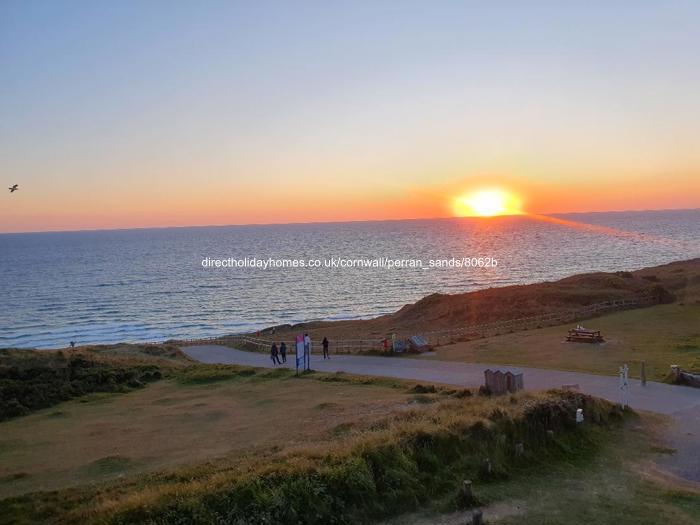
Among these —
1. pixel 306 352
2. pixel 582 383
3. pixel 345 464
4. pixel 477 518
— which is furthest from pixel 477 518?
pixel 306 352

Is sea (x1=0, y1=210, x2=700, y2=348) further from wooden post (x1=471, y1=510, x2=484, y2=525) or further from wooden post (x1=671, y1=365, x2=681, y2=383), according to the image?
wooden post (x1=471, y1=510, x2=484, y2=525)

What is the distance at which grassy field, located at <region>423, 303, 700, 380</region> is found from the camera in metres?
24.0

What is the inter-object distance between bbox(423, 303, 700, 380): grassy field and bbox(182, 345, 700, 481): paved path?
1.52m

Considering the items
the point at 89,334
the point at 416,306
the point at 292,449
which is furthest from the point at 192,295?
the point at 292,449

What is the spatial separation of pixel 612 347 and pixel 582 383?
7721mm

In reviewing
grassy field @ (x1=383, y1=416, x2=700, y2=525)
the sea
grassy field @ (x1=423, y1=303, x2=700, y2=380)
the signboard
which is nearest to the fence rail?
grassy field @ (x1=423, y1=303, x2=700, y2=380)

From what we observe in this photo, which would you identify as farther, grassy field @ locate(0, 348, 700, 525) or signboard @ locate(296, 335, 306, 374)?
signboard @ locate(296, 335, 306, 374)

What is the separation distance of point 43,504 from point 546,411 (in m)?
11.2

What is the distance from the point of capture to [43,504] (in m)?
11.7

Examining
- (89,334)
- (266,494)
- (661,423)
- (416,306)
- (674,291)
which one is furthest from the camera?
(89,334)

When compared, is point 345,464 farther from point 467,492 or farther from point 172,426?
Result: point 172,426

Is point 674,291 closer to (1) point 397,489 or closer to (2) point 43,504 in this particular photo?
(1) point 397,489

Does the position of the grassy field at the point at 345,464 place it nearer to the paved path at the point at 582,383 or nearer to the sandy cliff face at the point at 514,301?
the paved path at the point at 582,383

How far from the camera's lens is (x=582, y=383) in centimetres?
2088
